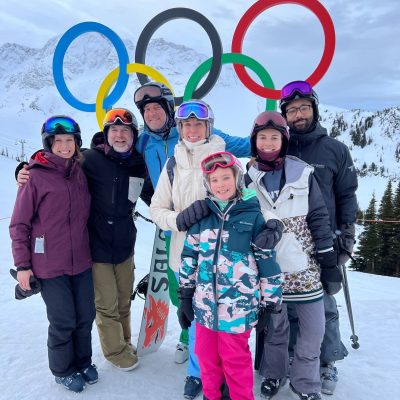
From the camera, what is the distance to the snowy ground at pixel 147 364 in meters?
2.88

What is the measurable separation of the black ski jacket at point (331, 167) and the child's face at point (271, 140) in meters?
0.32

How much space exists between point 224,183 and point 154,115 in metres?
1.20

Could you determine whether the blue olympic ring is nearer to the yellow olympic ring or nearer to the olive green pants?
the yellow olympic ring

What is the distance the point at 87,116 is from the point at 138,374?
7881 inches

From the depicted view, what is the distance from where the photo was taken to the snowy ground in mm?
2879

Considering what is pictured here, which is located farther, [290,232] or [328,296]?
[328,296]

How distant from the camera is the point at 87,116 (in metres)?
189

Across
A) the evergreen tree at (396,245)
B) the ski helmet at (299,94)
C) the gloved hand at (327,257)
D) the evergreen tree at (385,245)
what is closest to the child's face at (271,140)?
the ski helmet at (299,94)

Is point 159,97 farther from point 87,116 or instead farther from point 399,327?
point 87,116

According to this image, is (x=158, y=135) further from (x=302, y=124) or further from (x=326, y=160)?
(x=326, y=160)

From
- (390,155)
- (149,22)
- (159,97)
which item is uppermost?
(390,155)

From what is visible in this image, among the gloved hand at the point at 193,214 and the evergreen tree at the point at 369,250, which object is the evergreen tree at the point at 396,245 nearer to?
the evergreen tree at the point at 369,250

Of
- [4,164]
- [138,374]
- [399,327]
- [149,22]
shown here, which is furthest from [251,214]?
[4,164]

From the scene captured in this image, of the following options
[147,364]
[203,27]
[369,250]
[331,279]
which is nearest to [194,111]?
[331,279]
